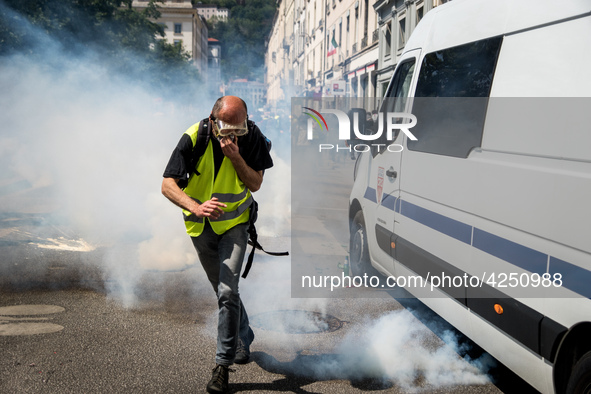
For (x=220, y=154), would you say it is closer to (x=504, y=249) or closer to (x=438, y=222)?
(x=438, y=222)

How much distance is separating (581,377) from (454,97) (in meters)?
2.00

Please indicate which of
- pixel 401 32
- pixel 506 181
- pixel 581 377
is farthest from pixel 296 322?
pixel 401 32

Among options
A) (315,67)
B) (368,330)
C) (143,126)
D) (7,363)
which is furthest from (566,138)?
(315,67)

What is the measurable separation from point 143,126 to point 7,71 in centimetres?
432

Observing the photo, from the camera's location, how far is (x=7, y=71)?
18109mm

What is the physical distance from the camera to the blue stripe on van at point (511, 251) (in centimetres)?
301

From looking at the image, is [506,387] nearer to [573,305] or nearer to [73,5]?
[573,305]

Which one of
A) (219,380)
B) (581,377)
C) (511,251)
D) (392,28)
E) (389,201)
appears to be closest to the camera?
(581,377)

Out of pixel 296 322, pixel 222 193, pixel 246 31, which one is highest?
pixel 246 31

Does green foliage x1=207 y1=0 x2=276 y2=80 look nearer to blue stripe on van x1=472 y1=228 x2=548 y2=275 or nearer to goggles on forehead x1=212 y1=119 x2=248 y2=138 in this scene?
goggles on forehead x1=212 y1=119 x2=248 y2=138

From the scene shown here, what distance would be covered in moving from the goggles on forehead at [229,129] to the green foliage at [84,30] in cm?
1626

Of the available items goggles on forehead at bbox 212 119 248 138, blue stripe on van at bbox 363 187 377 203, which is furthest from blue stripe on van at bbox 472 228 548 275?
blue stripe on van at bbox 363 187 377 203

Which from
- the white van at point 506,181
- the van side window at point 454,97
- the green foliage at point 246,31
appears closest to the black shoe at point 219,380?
the white van at point 506,181

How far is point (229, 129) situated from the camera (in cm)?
364
